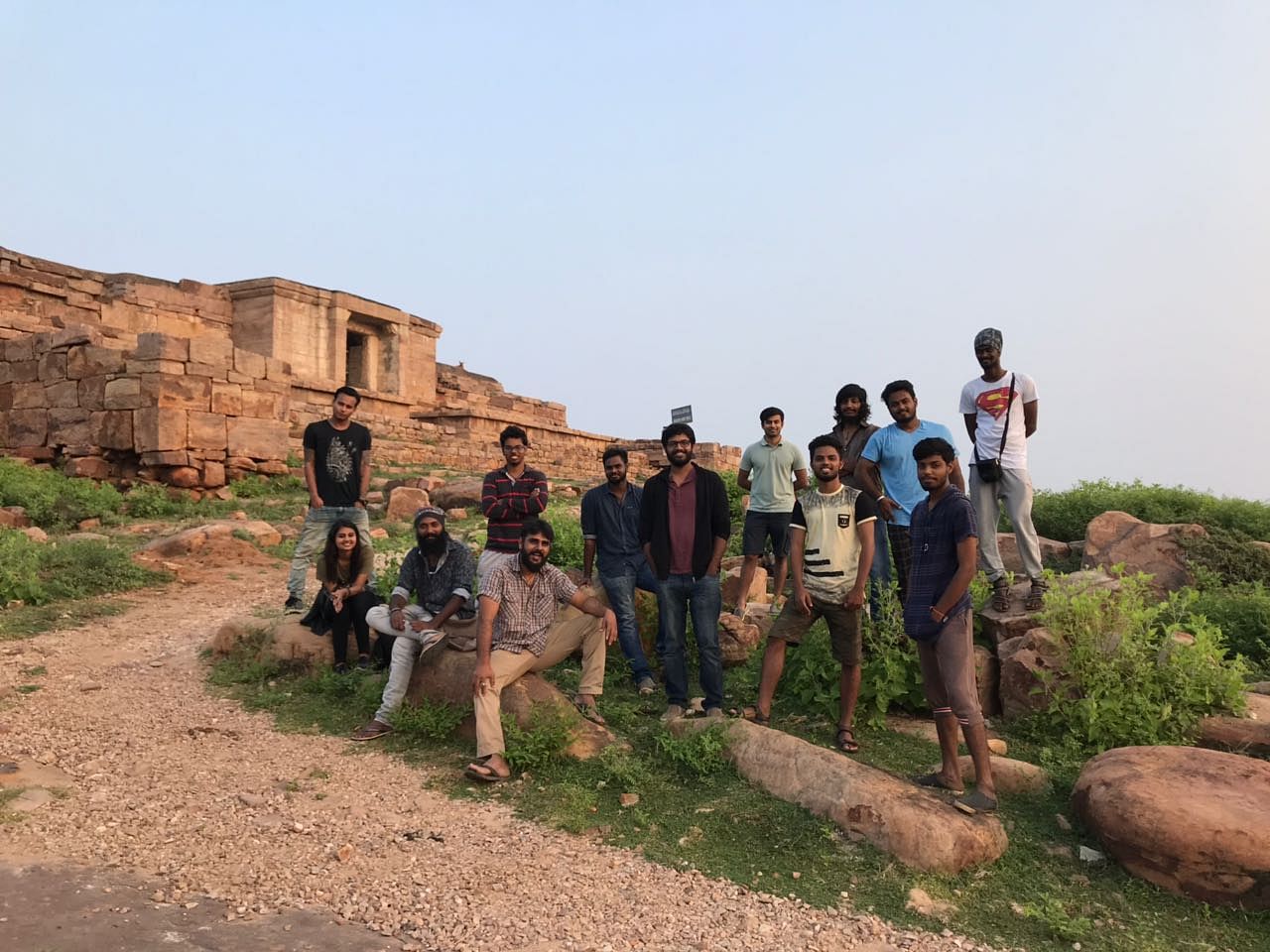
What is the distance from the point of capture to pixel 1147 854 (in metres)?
3.71

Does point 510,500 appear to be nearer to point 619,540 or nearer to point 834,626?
point 619,540

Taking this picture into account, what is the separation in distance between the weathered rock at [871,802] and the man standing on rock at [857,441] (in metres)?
1.24

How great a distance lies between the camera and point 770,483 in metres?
6.28

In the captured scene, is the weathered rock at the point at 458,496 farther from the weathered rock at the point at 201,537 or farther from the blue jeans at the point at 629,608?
the blue jeans at the point at 629,608

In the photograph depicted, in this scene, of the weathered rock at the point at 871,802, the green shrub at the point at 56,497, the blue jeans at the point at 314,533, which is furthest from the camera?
the green shrub at the point at 56,497

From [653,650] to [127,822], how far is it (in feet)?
11.3

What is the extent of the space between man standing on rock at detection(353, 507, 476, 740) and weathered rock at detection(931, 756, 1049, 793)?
280 centimetres

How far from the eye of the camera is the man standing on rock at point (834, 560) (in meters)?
4.74

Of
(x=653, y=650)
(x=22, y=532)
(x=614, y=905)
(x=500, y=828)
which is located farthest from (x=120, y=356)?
(x=614, y=905)

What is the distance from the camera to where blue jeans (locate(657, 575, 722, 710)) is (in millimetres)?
5145

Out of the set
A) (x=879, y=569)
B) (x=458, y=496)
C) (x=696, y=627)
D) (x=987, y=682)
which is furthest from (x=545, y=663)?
(x=458, y=496)

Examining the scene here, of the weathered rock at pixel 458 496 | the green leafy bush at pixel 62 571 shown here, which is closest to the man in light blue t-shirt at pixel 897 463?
the green leafy bush at pixel 62 571

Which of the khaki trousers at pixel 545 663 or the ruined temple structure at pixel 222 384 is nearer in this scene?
the khaki trousers at pixel 545 663

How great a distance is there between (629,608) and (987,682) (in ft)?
7.40
